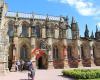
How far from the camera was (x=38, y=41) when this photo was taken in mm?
45688

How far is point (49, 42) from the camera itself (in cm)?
4566

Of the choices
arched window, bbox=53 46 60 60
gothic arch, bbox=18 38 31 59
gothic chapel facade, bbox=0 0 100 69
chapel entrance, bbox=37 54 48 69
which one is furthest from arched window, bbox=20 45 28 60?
arched window, bbox=53 46 60 60

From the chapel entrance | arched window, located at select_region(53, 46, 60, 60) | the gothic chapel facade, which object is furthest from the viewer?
arched window, located at select_region(53, 46, 60, 60)

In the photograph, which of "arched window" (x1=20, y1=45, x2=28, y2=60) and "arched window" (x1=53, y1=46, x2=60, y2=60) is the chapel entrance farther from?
"arched window" (x1=20, y1=45, x2=28, y2=60)

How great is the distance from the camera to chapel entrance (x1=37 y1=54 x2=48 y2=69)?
4518cm

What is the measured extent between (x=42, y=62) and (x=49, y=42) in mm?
4106

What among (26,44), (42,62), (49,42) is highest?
(49,42)

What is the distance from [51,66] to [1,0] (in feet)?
60.0

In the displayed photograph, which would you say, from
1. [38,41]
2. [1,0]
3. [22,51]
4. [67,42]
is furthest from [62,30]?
[1,0]

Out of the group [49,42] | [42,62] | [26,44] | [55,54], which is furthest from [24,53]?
[55,54]

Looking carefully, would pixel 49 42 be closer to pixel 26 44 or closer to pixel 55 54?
pixel 55 54

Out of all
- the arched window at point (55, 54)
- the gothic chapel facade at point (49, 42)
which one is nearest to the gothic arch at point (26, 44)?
the gothic chapel facade at point (49, 42)

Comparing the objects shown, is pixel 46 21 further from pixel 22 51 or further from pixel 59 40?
pixel 22 51

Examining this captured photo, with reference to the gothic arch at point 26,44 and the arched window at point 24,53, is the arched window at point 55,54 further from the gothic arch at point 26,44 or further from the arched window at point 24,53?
the arched window at point 24,53
